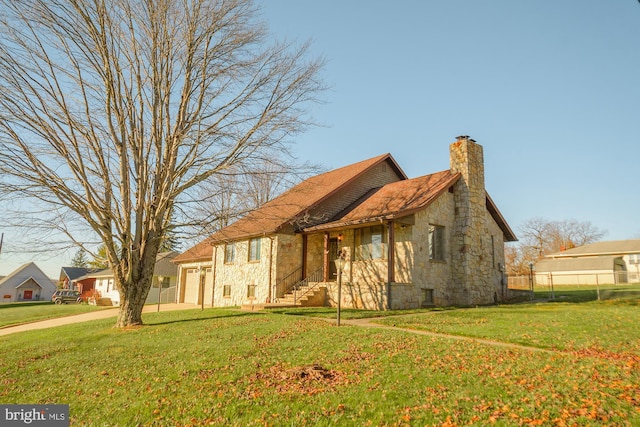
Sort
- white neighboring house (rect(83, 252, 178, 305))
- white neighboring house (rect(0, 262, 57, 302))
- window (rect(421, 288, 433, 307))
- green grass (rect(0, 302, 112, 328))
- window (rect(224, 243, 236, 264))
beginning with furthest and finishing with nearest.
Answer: white neighboring house (rect(0, 262, 57, 302)) → white neighboring house (rect(83, 252, 178, 305)) → window (rect(224, 243, 236, 264)) → green grass (rect(0, 302, 112, 328)) → window (rect(421, 288, 433, 307))

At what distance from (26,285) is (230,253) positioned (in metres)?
48.8

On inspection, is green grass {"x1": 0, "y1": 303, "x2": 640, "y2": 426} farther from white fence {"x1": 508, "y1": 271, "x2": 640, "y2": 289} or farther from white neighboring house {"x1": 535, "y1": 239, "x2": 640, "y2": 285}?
white neighboring house {"x1": 535, "y1": 239, "x2": 640, "y2": 285}

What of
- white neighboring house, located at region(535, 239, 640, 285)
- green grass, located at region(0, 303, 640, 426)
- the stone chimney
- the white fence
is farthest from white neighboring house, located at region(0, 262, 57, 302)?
white neighboring house, located at region(535, 239, 640, 285)

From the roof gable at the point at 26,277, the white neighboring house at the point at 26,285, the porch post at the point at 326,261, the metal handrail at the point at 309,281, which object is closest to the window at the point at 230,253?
the metal handrail at the point at 309,281

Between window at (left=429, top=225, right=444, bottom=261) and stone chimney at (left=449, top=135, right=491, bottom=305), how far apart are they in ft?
1.92

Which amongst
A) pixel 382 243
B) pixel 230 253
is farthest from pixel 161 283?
pixel 382 243

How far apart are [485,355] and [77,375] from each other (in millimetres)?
7666

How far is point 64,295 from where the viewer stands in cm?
3909

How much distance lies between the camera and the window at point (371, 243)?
16953mm

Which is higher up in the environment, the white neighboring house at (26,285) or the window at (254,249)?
the window at (254,249)

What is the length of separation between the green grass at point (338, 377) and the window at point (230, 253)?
1115cm

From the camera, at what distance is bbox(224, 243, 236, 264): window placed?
73.5ft

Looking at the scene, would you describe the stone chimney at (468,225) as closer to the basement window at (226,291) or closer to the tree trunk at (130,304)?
the basement window at (226,291)

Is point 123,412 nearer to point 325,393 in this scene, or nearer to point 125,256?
point 325,393
